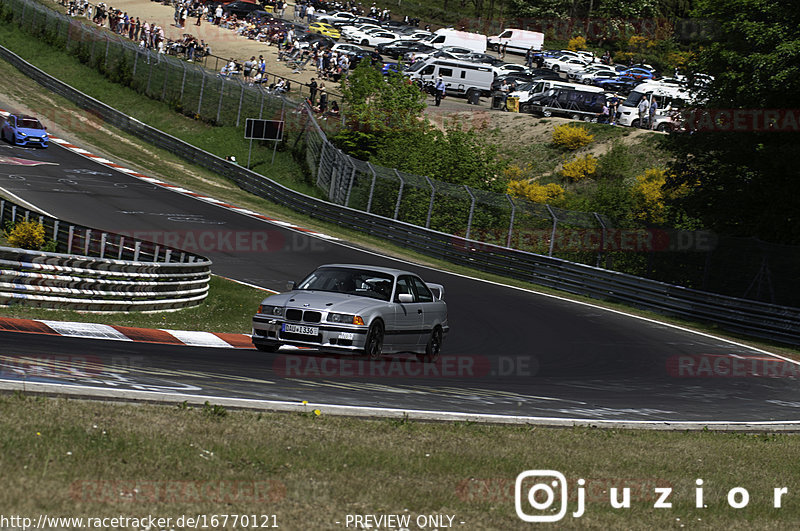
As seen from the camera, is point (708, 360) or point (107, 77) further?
point (107, 77)

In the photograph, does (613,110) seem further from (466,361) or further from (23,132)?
(466,361)

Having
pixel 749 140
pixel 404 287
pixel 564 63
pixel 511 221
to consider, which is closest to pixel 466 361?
pixel 404 287

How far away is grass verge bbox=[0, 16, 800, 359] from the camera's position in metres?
30.1

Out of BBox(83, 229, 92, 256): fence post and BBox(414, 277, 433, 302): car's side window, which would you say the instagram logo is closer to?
BBox(414, 277, 433, 302): car's side window

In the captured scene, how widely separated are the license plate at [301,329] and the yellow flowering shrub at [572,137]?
134ft

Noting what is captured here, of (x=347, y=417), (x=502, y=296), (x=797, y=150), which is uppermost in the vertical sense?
(x=797, y=150)

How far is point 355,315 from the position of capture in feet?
39.2

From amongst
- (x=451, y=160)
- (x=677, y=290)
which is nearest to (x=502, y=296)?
(x=677, y=290)

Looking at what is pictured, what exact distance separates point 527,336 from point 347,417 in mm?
10632

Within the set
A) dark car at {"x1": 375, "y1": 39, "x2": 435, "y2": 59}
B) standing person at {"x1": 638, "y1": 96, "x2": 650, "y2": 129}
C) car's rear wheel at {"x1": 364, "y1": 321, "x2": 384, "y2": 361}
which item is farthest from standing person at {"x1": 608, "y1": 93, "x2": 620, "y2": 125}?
car's rear wheel at {"x1": 364, "y1": 321, "x2": 384, "y2": 361}

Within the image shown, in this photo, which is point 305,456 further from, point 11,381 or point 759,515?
point 759,515

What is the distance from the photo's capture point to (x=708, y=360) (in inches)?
727

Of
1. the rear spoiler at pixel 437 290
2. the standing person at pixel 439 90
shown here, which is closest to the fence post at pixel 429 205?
the rear spoiler at pixel 437 290

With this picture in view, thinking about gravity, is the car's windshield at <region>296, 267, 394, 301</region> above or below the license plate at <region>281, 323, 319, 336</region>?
above
